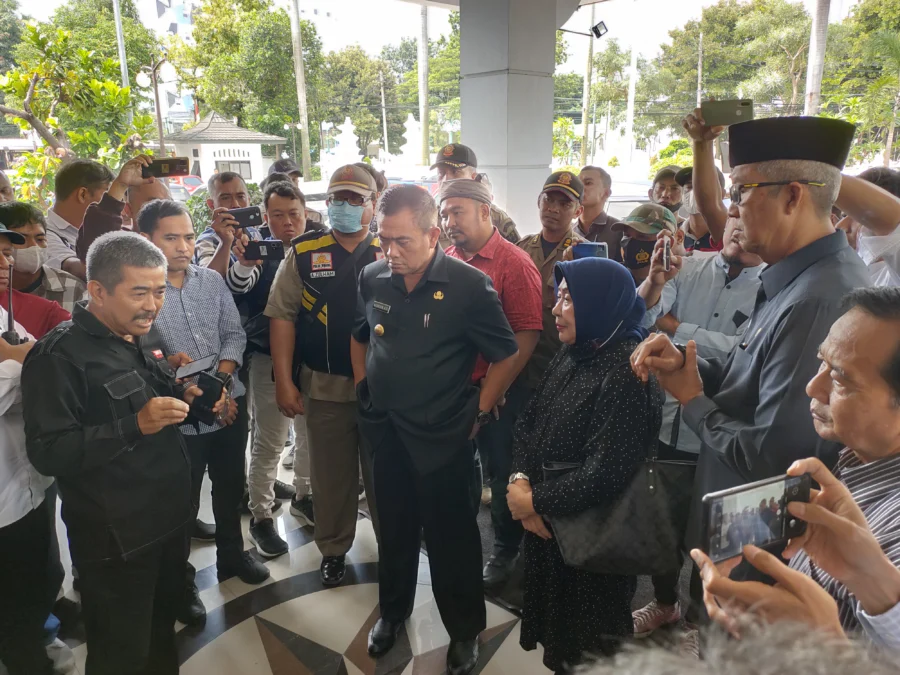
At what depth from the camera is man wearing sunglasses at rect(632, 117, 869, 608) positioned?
1279 mm

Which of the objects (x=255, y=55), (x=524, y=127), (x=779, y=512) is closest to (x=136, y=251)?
(x=779, y=512)

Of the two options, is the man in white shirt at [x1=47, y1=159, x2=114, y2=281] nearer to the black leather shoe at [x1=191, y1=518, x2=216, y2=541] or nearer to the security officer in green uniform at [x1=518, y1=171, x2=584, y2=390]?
the black leather shoe at [x1=191, y1=518, x2=216, y2=541]

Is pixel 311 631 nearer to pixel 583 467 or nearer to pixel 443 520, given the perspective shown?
pixel 443 520

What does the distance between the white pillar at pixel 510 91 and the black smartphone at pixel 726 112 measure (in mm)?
3313

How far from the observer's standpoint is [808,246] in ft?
4.52

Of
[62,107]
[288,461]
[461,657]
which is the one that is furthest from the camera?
[62,107]

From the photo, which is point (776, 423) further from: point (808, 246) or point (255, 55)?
point (255, 55)

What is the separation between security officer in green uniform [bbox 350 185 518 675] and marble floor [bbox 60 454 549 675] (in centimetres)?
11

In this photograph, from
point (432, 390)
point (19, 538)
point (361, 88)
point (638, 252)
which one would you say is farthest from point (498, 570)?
point (361, 88)

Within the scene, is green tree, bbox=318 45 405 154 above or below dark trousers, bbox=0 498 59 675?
above

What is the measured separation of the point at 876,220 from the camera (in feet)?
5.83

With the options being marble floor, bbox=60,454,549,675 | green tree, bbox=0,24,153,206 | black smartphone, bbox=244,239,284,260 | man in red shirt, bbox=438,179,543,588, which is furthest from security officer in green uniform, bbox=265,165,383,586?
green tree, bbox=0,24,153,206

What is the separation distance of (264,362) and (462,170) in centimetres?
166

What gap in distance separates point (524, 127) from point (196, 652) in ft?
14.7
